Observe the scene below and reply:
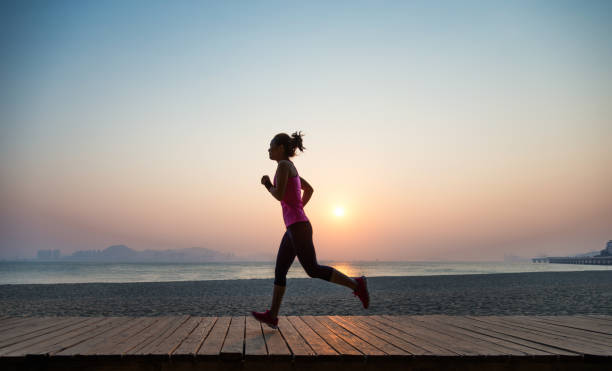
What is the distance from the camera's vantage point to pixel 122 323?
238 inches

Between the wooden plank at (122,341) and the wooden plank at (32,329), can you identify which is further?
the wooden plank at (32,329)

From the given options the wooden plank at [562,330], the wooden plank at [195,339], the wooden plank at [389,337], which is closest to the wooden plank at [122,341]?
the wooden plank at [195,339]

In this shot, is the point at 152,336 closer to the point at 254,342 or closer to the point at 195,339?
the point at 195,339

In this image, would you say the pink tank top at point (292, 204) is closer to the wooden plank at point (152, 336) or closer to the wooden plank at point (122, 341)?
the wooden plank at point (152, 336)

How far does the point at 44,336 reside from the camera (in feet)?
16.2

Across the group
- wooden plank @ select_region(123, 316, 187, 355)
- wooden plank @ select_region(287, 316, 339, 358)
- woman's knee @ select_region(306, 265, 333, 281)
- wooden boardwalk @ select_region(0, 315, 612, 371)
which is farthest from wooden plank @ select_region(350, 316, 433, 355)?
wooden plank @ select_region(123, 316, 187, 355)

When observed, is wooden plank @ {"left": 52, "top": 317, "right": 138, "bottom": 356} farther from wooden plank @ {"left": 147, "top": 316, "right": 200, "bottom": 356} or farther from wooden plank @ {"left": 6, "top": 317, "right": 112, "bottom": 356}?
wooden plank @ {"left": 147, "top": 316, "right": 200, "bottom": 356}

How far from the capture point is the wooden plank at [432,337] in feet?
13.7

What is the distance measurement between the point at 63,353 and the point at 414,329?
3.83m

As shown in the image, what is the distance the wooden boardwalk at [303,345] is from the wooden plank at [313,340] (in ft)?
0.03

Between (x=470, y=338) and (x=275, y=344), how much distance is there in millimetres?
2123
